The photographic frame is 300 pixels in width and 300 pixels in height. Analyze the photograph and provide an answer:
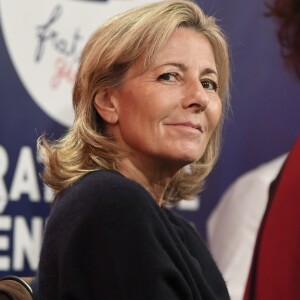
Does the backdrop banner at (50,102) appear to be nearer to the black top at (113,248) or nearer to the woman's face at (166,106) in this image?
the woman's face at (166,106)

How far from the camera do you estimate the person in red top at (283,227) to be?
1.81m

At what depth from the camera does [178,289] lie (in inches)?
47.1

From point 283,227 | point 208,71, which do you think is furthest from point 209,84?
point 283,227

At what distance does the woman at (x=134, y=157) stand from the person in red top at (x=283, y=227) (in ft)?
1.21

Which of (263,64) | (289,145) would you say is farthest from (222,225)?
(263,64)

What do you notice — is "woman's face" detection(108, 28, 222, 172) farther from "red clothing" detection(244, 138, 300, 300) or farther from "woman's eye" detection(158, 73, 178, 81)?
"red clothing" detection(244, 138, 300, 300)

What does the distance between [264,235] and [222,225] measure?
4.8 inches

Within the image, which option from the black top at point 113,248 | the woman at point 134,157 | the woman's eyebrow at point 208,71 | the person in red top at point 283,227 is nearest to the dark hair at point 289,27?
the person in red top at point 283,227

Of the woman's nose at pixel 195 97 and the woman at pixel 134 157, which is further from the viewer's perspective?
the woman's nose at pixel 195 97

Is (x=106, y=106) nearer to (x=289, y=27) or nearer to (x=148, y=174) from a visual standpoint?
(x=148, y=174)

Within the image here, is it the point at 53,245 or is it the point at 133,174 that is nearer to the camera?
the point at 53,245

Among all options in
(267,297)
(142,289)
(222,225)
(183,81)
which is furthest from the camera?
(222,225)

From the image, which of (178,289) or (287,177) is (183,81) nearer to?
(178,289)

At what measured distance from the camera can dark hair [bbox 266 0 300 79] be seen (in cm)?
199
